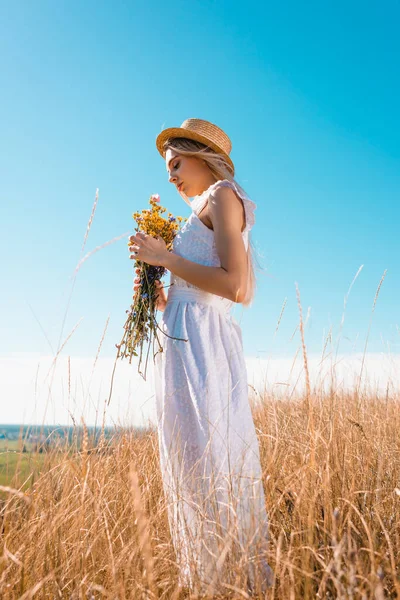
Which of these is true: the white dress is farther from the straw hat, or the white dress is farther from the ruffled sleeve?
the straw hat

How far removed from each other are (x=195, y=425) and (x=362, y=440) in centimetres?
119

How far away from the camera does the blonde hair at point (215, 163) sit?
96.3 inches

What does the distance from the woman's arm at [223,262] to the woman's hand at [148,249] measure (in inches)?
1.3

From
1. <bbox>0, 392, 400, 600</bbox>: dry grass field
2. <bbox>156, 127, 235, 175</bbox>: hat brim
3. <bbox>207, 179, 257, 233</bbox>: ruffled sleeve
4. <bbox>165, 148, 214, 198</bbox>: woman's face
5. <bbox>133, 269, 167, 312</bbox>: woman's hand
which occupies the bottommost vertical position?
<bbox>0, 392, 400, 600</bbox>: dry grass field

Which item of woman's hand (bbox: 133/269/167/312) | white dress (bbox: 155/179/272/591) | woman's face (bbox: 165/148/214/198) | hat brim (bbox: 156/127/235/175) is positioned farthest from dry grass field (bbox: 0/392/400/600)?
hat brim (bbox: 156/127/235/175)

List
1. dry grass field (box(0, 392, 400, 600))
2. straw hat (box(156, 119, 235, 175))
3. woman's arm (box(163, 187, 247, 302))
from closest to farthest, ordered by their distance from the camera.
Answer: dry grass field (box(0, 392, 400, 600))
woman's arm (box(163, 187, 247, 302))
straw hat (box(156, 119, 235, 175))

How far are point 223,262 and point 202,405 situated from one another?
59 centimetres

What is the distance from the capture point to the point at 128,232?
2.18 meters

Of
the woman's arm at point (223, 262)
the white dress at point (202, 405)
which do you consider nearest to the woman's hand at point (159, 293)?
the white dress at point (202, 405)

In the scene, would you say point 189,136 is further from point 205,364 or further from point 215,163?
point 205,364

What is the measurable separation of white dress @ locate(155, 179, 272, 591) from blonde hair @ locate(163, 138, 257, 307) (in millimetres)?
131

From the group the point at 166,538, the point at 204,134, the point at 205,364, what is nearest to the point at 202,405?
the point at 205,364

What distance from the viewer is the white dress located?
73.9 inches

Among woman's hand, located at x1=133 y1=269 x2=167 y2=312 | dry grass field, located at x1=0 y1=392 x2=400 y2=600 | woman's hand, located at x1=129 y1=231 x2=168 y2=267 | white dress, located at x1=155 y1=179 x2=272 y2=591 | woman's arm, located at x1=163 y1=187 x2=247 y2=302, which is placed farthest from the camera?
woman's hand, located at x1=133 y1=269 x2=167 y2=312
